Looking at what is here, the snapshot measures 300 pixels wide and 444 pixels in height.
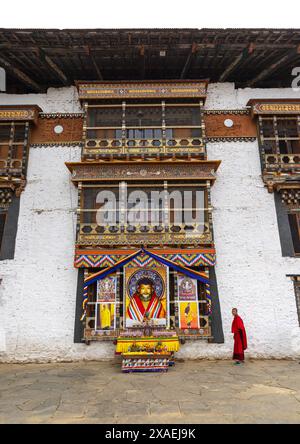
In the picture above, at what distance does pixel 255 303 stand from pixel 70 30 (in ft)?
34.7

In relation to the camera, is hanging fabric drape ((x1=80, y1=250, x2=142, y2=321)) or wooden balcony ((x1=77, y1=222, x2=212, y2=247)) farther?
wooden balcony ((x1=77, y1=222, x2=212, y2=247))

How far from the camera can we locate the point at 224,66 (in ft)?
38.6

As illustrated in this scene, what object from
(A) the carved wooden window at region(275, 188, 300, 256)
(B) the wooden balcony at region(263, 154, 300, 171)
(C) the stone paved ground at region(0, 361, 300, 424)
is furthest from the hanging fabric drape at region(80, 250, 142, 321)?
(B) the wooden balcony at region(263, 154, 300, 171)

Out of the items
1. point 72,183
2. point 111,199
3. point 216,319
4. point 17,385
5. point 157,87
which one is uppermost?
point 157,87

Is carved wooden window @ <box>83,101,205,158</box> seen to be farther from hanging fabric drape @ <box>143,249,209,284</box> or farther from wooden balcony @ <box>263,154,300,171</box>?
hanging fabric drape @ <box>143,249,209,284</box>

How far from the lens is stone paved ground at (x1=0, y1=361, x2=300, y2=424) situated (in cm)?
439

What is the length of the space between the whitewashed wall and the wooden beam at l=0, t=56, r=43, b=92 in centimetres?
264

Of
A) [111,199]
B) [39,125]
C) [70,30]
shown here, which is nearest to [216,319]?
[111,199]

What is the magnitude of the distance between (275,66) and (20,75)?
9.36m

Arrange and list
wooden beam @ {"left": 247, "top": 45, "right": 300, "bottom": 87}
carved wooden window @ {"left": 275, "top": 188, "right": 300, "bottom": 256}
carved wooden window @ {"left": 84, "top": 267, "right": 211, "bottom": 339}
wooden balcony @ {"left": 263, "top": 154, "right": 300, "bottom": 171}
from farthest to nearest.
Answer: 1. wooden beam @ {"left": 247, "top": 45, "right": 300, "bottom": 87}
2. wooden balcony @ {"left": 263, "top": 154, "right": 300, "bottom": 171}
3. carved wooden window @ {"left": 275, "top": 188, "right": 300, "bottom": 256}
4. carved wooden window @ {"left": 84, "top": 267, "right": 211, "bottom": 339}

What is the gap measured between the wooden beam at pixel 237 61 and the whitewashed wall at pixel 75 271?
9.38 feet

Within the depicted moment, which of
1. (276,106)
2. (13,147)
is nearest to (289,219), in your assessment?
(276,106)

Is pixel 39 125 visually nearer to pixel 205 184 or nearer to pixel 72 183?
pixel 72 183
